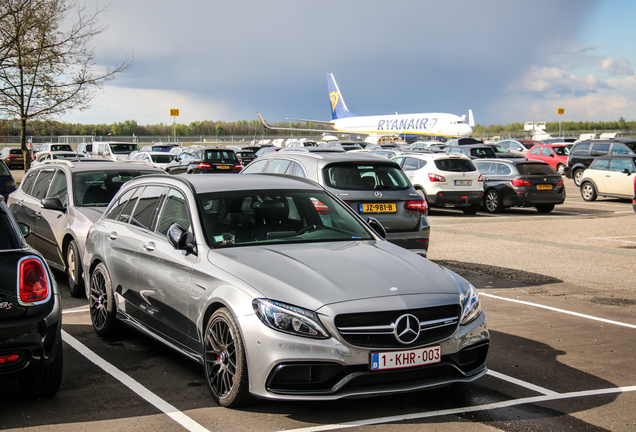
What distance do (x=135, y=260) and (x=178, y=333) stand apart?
1022 mm

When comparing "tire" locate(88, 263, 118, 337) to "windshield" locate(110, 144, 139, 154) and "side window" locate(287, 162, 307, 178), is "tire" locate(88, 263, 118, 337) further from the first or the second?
"windshield" locate(110, 144, 139, 154)

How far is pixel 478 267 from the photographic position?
10289 mm

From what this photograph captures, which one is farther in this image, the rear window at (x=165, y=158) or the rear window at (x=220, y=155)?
the rear window at (x=165, y=158)

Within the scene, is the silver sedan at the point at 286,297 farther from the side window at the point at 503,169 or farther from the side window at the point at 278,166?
the side window at the point at 503,169

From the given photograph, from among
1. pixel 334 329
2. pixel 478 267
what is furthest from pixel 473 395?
pixel 478 267

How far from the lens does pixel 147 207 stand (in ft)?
19.5

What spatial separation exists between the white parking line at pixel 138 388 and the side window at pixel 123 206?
4.05 feet

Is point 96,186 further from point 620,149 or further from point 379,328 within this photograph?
point 620,149

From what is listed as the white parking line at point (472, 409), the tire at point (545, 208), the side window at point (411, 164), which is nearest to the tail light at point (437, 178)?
the side window at point (411, 164)

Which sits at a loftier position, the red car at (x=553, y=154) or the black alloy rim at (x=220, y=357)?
the red car at (x=553, y=154)

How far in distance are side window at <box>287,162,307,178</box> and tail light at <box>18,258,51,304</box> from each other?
5747 mm

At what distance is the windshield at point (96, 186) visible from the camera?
8.80 meters

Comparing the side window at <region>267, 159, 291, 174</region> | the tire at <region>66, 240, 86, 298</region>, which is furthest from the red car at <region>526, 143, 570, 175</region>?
the tire at <region>66, 240, 86, 298</region>

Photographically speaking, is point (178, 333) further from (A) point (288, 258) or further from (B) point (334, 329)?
(B) point (334, 329)
